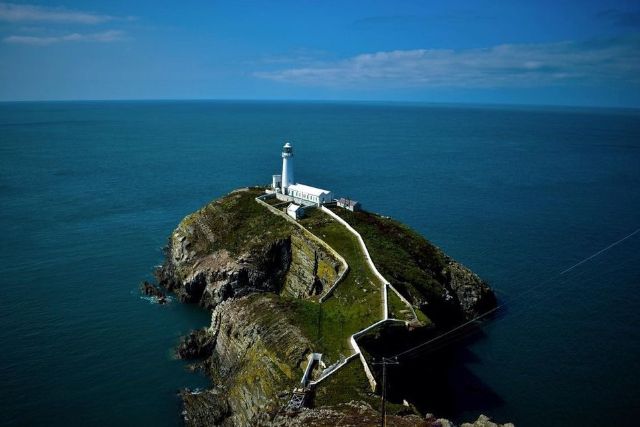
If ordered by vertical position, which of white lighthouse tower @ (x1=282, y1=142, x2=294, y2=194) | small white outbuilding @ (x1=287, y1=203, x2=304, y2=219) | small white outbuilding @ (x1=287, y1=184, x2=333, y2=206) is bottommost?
small white outbuilding @ (x1=287, y1=203, x2=304, y2=219)

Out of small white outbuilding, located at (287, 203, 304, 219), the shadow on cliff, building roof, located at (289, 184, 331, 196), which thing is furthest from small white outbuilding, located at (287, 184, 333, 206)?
the shadow on cliff

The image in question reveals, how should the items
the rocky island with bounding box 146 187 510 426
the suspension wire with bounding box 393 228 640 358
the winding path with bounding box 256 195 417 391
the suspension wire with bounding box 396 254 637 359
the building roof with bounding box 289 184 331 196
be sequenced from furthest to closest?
the building roof with bounding box 289 184 331 196
the suspension wire with bounding box 396 254 637 359
the suspension wire with bounding box 393 228 640 358
the winding path with bounding box 256 195 417 391
the rocky island with bounding box 146 187 510 426

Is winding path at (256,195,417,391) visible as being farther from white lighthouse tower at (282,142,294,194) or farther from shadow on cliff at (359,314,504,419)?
white lighthouse tower at (282,142,294,194)

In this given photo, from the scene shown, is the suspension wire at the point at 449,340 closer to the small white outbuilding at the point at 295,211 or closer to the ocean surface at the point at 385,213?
the ocean surface at the point at 385,213

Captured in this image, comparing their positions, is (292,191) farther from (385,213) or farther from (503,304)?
(503,304)

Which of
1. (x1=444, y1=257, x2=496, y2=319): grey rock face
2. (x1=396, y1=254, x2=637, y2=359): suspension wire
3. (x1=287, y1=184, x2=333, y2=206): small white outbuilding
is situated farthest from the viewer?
(x1=287, y1=184, x2=333, y2=206): small white outbuilding

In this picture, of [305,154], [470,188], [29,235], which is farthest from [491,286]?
[305,154]

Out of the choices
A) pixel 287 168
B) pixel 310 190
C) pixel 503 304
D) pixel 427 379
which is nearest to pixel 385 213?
pixel 287 168
